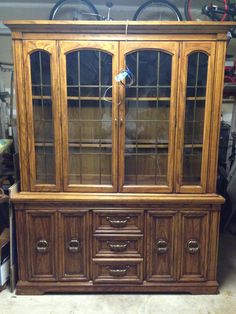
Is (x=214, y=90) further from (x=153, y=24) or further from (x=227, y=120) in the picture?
(x=227, y=120)

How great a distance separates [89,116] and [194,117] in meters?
0.73

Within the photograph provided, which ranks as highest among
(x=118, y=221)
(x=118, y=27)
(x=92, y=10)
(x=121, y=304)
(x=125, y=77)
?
(x=92, y=10)

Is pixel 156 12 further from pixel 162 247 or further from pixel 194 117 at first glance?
pixel 162 247

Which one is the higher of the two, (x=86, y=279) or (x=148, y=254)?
(x=148, y=254)

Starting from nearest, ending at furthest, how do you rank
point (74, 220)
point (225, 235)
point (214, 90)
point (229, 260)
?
point (214, 90) < point (74, 220) < point (229, 260) < point (225, 235)

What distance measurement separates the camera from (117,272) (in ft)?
7.15

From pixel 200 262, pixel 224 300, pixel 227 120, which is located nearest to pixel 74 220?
pixel 200 262

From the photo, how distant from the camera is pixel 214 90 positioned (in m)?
1.99

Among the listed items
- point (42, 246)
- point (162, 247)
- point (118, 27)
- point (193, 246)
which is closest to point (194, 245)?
point (193, 246)

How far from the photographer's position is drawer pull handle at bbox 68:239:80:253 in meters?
2.16

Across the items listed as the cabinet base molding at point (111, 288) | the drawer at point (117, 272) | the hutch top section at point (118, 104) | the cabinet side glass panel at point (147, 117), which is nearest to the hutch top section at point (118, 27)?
the hutch top section at point (118, 104)

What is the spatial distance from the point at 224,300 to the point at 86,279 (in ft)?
3.27

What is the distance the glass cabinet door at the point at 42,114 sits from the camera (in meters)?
1.96

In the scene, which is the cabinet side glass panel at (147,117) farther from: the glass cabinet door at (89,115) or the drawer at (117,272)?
the drawer at (117,272)
